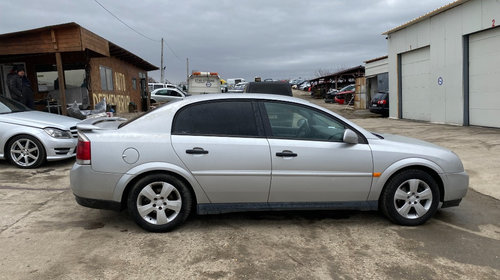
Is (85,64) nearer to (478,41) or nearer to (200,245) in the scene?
(200,245)

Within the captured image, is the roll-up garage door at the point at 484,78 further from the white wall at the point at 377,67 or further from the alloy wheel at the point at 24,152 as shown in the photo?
the alloy wheel at the point at 24,152

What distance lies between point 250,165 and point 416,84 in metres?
15.7

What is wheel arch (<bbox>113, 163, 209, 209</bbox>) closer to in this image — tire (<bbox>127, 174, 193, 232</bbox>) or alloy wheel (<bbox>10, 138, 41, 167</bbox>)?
tire (<bbox>127, 174, 193, 232</bbox>)

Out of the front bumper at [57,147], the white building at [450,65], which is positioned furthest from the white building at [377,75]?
the front bumper at [57,147]

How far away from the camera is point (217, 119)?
4.30 meters

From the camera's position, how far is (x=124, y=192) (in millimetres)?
4168

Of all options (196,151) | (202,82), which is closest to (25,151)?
(196,151)

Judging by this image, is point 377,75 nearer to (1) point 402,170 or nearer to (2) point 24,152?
(2) point 24,152

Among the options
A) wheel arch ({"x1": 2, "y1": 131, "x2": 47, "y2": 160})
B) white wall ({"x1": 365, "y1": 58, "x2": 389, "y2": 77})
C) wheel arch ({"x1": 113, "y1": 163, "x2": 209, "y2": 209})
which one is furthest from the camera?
white wall ({"x1": 365, "y1": 58, "x2": 389, "y2": 77})

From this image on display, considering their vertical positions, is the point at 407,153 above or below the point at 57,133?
below

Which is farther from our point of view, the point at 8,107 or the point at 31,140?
the point at 8,107

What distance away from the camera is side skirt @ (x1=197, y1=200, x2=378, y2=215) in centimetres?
421

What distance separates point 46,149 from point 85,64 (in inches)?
333

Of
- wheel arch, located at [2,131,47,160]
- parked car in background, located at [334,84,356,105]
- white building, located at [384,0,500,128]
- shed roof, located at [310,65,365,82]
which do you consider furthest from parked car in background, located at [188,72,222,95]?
shed roof, located at [310,65,365,82]
